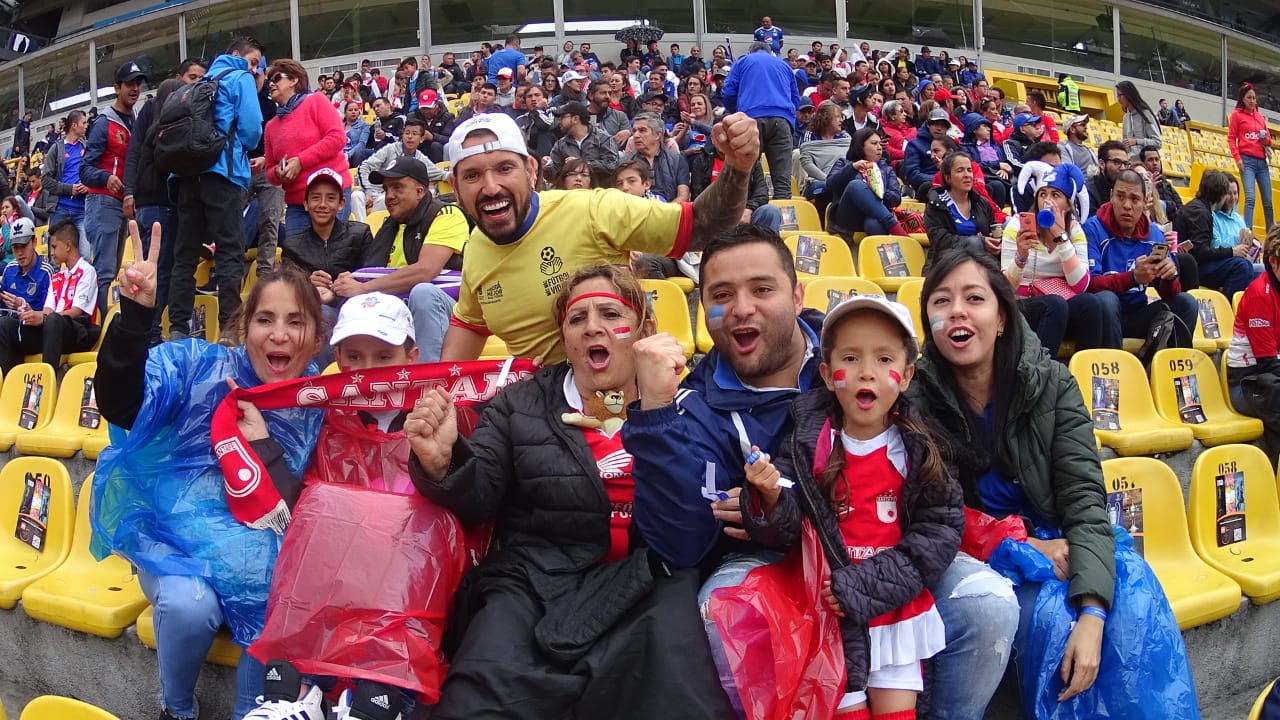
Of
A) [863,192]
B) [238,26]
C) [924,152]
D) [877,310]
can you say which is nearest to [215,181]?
[877,310]

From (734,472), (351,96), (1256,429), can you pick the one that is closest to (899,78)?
(351,96)

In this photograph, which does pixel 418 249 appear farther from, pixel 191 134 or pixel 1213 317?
pixel 1213 317

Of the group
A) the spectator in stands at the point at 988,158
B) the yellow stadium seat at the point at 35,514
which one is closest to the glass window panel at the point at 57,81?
the spectator in stands at the point at 988,158

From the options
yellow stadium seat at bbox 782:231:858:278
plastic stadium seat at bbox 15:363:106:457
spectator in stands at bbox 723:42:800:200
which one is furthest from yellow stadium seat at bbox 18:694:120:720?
spectator in stands at bbox 723:42:800:200

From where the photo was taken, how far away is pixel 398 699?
199cm

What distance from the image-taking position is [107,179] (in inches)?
264

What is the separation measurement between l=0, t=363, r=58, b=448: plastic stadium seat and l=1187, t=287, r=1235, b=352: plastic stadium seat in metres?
7.01

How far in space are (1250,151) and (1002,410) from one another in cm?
1245

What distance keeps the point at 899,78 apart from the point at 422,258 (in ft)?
46.4

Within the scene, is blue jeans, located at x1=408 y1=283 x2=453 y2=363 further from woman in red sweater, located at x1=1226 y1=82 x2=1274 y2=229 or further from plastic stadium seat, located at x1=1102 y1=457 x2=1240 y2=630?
woman in red sweater, located at x1=1226 y1=82 x2=1274 y2=229

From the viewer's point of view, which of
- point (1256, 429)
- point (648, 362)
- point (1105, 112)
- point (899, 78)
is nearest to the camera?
point (648, 362)

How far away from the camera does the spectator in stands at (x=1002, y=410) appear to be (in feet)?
7.61

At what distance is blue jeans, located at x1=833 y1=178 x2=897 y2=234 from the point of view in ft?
23.9

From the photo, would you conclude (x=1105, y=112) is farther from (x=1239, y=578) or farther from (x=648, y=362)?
(x=648, y=362)
